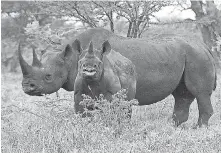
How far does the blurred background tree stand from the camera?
1089 cm

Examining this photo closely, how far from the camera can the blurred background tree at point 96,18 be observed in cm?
1089

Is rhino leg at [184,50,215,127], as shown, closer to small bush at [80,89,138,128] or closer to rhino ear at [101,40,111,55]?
rhino ear at [101,40,111,55]

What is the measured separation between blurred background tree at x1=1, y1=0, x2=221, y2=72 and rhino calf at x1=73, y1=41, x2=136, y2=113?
157 cm

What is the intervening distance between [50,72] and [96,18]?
5490mm

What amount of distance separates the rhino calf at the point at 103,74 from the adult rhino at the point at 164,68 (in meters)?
0.35

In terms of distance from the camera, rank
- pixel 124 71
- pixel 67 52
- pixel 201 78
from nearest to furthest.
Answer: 1. pixel 124 71
2. pixel 67 52
3. pixel 201 78

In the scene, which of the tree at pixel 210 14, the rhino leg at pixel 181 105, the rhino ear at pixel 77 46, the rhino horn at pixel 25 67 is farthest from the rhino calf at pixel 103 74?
the tree at pixel 210 14

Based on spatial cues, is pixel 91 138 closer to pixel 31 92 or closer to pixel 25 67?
pixel 31 92

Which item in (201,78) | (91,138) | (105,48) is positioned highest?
(105,48)

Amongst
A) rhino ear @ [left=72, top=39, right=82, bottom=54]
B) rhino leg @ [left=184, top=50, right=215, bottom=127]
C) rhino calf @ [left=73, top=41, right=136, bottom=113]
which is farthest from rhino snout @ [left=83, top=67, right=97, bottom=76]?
rhino leg @ [left=184, top=50, right=215, bottom=127]

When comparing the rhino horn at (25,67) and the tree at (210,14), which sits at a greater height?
the rhino horn at (25,67)

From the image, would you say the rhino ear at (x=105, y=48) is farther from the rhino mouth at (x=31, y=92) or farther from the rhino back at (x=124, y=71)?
the rhino mouth at (x=31, y=92)

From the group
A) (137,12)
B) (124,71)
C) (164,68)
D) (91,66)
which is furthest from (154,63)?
(137,12)

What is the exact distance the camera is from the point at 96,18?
11422mm
